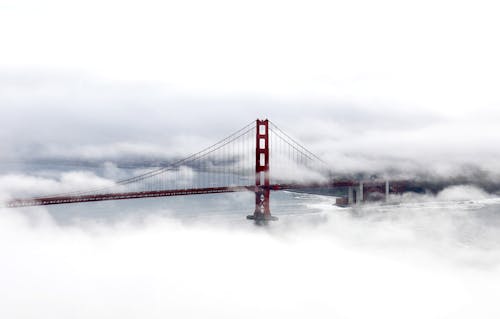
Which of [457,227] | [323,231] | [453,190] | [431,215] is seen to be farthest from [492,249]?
[453,190]

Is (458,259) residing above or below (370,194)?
below

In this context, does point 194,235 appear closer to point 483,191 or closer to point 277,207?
point 277,207

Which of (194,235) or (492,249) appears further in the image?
(194,235)

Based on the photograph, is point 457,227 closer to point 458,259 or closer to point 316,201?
point 458,259

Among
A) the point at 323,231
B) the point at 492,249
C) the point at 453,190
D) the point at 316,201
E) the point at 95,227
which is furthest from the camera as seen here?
the point at 453,190

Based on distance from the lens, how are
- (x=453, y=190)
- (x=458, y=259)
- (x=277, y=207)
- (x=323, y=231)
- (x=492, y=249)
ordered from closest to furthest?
(x=458, y=259)
(x=492, y=249)
(x=323, y=231)
(x=277, y=207)
(x=453, y=190)

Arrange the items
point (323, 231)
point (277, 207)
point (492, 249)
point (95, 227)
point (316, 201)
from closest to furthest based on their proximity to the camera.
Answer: point (492, 249), point (323, 231), point (95, 227), point (277, 207), point (316, 201)

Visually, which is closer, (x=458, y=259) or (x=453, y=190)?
(x=458, y=259)

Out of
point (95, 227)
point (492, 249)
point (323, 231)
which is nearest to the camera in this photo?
point (492, 249)

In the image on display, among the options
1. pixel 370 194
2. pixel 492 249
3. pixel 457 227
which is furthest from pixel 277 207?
pixel 492 249
